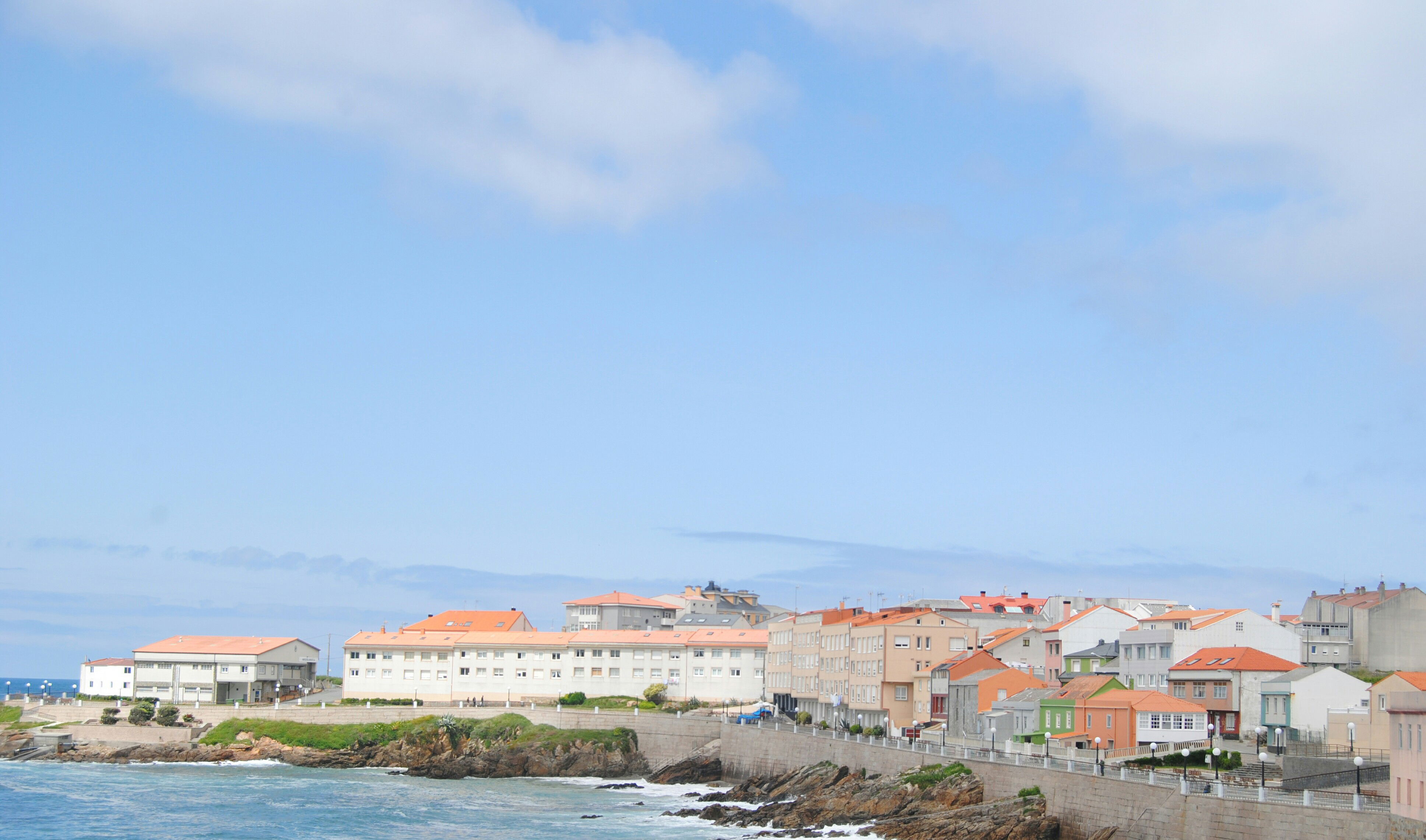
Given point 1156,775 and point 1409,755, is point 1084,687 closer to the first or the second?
point 1156,775

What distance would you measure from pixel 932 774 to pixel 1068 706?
9378 millimetres

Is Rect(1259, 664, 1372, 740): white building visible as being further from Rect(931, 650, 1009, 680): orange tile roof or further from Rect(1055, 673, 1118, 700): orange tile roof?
Rect(931, 650, 1009, 680): orange tile roof

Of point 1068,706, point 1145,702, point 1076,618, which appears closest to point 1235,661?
point 1145,702

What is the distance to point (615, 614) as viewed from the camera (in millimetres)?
125562

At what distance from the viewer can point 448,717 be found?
9412 cm

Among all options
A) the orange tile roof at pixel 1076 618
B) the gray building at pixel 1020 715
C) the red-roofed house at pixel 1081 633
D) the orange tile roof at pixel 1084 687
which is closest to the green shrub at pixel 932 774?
the gray building at pixel 1020 715

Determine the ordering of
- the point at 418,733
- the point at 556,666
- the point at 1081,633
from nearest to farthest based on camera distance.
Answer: the point at 1081,633, the point at 418,733, the point at 556,666

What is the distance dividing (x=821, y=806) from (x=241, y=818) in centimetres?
2767

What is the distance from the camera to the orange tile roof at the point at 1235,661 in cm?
6644

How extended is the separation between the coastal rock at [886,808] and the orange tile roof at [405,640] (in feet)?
139

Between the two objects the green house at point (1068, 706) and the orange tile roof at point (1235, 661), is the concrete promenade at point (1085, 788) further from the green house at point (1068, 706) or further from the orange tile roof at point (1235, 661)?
the orange tile roof at point (1235, 661)

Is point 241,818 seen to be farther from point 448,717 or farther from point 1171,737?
point 1171,737

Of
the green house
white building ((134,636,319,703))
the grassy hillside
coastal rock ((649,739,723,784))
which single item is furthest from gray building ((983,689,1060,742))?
white building ((134,636,319,703))

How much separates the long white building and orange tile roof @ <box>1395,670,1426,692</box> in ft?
174
